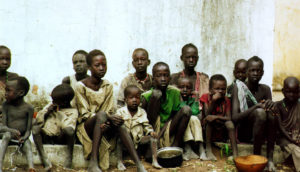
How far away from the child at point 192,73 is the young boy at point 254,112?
0.70 metres

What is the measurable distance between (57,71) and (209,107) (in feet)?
8.24

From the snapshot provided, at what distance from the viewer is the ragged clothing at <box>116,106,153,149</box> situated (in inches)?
199

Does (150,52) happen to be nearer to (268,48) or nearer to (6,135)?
(268,48)

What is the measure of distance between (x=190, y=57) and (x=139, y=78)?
2.93 ft

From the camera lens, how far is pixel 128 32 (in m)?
6.47

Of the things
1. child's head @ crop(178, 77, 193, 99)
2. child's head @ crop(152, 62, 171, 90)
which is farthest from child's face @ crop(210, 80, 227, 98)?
child's head @ crop(152, 62, 171, 90)

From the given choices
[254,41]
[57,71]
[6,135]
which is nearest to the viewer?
[6,135]

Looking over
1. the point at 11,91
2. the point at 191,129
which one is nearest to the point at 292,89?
the point at 191,129

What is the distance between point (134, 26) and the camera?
6.50 meters

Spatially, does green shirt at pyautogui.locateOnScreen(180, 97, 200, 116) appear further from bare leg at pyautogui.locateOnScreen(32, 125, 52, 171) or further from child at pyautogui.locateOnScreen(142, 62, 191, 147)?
bare leg at pyautogui.locateOnScreen(32, 125, 52, 171)

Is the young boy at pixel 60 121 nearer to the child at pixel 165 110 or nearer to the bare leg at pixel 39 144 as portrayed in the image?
the bare leg at pixel 39 144

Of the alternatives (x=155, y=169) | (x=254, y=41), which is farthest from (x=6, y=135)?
(x=254, y=41)

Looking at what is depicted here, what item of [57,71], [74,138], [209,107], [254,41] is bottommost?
[74,138]

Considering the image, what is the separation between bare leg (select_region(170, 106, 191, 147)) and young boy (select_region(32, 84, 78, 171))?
4.26 feet
